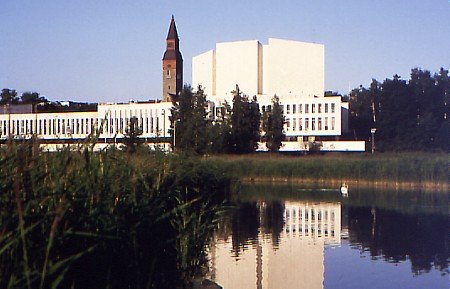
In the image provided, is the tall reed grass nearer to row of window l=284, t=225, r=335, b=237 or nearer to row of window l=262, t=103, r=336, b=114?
row of window l=284, t=225, r=335, b=237

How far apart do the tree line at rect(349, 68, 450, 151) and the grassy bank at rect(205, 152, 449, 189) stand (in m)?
26.3

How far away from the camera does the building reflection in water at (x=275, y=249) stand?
13586 mm

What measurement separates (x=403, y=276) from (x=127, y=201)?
8287mm

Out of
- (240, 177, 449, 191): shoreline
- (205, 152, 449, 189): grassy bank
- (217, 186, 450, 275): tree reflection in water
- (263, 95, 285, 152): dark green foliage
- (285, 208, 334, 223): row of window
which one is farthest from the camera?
(263, 95, 285, 152): dark green foliage

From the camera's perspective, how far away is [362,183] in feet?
144

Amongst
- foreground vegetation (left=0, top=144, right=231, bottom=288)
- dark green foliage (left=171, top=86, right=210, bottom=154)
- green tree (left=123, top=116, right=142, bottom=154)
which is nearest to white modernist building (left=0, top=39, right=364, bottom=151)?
dark green foliage (left=171, top=86, right=210, bottom=154)

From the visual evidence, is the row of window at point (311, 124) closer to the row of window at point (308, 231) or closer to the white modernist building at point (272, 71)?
the white modernist building at point (272, 71)

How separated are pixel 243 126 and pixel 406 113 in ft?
88.4

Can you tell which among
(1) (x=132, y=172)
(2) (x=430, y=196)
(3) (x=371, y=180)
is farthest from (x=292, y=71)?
(1) (x=132, y=172)

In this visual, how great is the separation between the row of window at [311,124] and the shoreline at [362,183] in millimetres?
25930

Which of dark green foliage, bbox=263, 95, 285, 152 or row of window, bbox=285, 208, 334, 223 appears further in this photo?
dark green foliage, bbox=263, 95, 285, 152

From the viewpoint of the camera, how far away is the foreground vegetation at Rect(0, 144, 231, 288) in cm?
511

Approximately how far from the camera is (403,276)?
14164mm

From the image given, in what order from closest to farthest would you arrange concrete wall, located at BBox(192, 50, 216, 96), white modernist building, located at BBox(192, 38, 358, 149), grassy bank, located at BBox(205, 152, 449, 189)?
grassy bank, located at BBox(205, 152, 449, 189)
white modernist building, located at BBox(192, 38, 358, 149)
concrete wall, located at BBox(192, 50, 216, 96)
